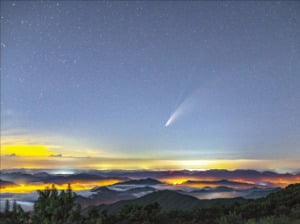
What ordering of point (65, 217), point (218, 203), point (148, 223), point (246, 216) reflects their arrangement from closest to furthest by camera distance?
point (65, 217)
point (148, 223)
point (246, 216)
point (218, 203)

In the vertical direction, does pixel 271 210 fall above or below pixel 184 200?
above

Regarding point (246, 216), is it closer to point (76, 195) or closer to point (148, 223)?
point (148, 223)

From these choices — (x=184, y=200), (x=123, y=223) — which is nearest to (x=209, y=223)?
(x=123, y=223)

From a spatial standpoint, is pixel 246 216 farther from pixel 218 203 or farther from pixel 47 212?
pixel 47 212

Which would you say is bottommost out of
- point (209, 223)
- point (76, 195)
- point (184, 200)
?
point (184, 200)

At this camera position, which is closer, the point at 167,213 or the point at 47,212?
the point at 47,212

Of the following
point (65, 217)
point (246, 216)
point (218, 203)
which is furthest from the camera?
point (218, 203)
